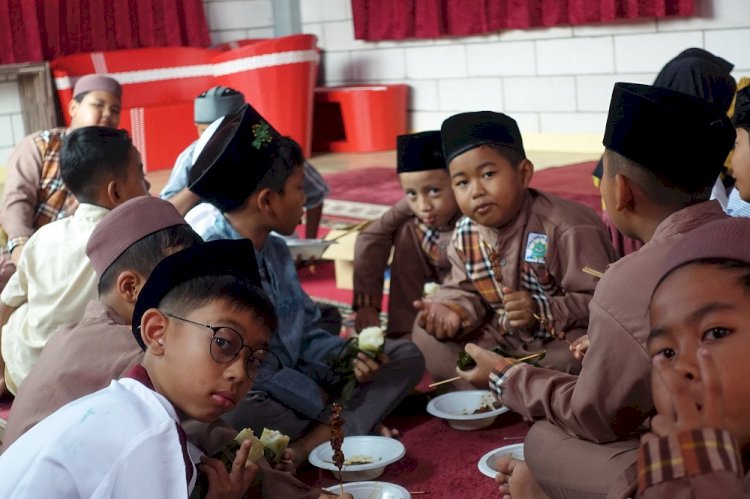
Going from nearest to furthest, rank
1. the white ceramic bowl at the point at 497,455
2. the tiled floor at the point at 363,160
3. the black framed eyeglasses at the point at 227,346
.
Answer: the black framed eyeglasses at the point at 227,346, the white ceramic bowl at the point at 497,455, the tiled floor at the point at 363,160

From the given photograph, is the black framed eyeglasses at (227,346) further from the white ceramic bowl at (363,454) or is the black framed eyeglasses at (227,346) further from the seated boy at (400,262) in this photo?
the seated boy at (400,262)

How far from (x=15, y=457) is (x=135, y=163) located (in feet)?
6.09

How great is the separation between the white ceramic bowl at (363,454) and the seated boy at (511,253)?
0.52 metres

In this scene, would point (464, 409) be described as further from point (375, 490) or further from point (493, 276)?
point (375, 490)

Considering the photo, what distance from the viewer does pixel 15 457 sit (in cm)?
162

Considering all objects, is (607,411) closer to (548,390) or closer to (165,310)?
(548,390)

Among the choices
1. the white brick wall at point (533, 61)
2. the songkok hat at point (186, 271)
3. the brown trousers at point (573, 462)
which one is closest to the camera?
the songkok hat at point (186, 271)

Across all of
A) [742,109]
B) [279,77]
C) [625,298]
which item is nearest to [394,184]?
[279,77]

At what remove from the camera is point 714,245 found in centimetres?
147

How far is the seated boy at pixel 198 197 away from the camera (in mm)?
3264

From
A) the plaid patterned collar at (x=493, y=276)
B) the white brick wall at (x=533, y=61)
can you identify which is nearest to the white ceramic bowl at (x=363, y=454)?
the plaid patterned collar at (x=493, y=276)

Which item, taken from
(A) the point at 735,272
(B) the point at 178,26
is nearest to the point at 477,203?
(A) the point at 735,272

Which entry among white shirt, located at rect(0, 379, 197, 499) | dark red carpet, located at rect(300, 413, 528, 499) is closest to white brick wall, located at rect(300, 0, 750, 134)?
dark red carpet, located at rect(300, 413, 528, 499)

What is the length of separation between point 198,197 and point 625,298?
7.22 ft
